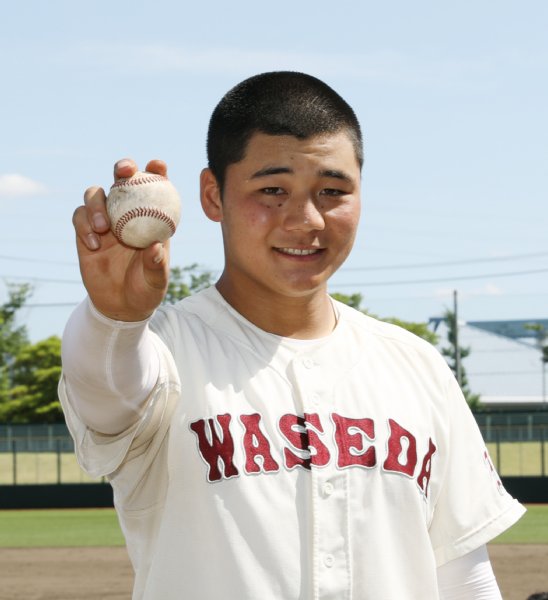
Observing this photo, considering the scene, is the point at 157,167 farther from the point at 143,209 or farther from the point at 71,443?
the point at 71,443

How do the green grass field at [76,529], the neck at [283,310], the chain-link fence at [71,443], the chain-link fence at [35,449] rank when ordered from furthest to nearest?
the chain-link fence at [35,449], the chain-link fence at [71,443], the green grass field at [76,529], the neck at [283,310]

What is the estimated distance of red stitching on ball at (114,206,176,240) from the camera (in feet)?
6.10

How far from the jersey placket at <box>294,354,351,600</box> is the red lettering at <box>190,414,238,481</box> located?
0.17 m

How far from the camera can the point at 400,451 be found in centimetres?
226

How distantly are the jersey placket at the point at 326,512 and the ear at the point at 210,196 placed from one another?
417mm

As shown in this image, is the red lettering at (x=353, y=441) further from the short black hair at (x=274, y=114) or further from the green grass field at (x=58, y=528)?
the green grass field at (x=58, y=528)

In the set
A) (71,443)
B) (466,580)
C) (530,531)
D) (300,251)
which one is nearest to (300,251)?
(300,251)

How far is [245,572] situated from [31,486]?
63.5ft

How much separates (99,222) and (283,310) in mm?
624

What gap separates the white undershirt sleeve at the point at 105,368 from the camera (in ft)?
6.25

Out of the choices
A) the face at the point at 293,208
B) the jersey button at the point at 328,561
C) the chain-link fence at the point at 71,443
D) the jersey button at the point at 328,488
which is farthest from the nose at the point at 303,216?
the chain-link fence at the point at 71,443

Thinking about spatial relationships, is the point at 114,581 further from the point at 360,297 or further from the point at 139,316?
the point at 360,297

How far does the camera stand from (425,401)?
94.0 inches

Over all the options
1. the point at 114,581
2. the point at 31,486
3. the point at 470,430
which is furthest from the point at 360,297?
the point at 470,430
